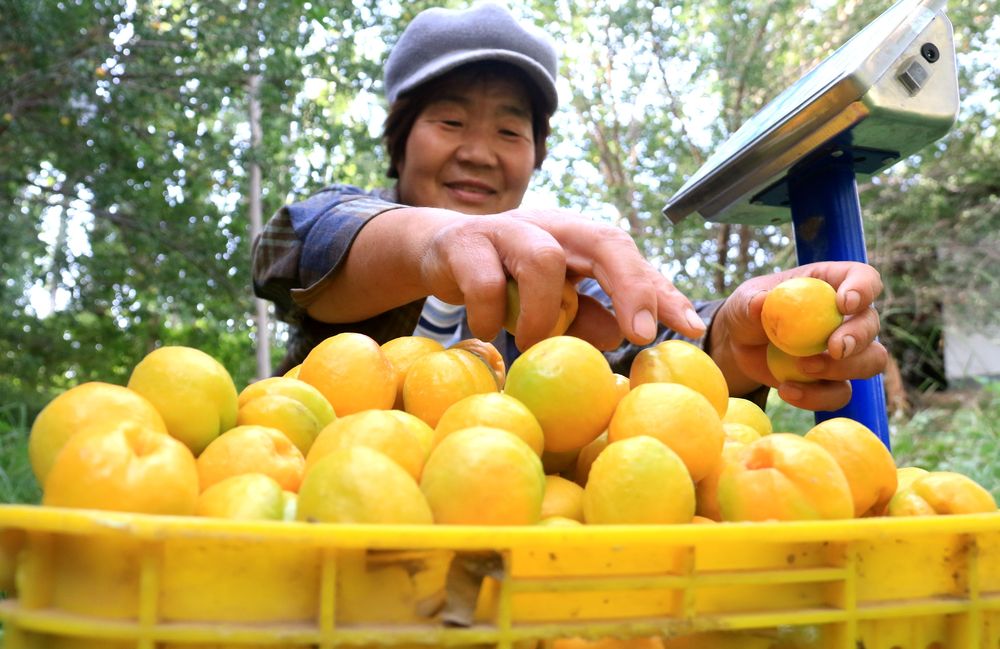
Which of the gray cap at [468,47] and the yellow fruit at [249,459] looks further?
the gray cap at [468,47]

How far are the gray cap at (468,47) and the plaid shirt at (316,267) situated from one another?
46 cm

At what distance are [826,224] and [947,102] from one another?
33cm

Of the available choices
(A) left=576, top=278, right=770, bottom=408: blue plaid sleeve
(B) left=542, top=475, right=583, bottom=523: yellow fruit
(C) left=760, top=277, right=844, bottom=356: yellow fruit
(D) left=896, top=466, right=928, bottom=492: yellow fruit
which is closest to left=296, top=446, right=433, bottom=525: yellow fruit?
(B) left=542, top=475, right=583, bottom=523: yellow fruit

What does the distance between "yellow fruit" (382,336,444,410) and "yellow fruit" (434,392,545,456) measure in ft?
0.86

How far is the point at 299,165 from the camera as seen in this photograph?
229 inches

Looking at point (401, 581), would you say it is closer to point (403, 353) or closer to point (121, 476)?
point (121, 476)

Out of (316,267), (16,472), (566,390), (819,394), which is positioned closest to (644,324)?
(566,390)

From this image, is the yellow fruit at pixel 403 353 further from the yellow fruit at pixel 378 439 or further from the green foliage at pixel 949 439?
the green foliage at pixel 949 439

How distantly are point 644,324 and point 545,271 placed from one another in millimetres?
164

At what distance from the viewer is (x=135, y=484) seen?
722mm

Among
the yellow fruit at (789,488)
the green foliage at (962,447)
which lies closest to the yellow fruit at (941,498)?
the yellow fruit at (789,488)

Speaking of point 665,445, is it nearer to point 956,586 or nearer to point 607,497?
point 607,497

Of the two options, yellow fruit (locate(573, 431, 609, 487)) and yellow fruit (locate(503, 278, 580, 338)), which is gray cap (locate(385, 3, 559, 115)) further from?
yellow fruit (locate(573, 431, 609, 487))

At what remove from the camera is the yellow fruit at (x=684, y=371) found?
1.17m
